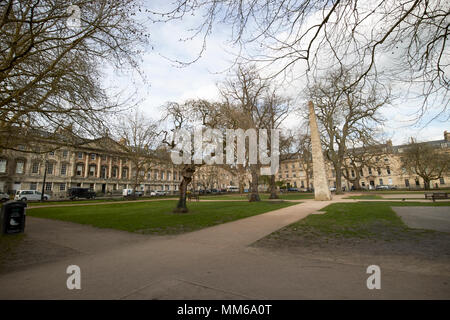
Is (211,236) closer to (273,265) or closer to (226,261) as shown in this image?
(226,261)

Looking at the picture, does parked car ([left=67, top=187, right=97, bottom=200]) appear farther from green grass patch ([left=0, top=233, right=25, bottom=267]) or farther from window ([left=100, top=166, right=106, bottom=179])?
green grass patch ([left=0, top=233, right=25, bottom=267])

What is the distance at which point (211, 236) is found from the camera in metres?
7.27

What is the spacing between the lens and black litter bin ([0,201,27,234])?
818 centimetres

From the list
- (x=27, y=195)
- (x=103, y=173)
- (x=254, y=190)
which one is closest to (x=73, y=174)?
(x=103, y=173)

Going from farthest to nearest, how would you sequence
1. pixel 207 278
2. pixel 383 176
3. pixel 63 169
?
pixel 383 176
pixel 63 169
pixel 207 278

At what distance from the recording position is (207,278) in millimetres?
3621

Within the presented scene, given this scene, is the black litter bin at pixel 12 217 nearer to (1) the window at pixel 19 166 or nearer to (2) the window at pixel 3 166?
(2) the window at pixel 3 166

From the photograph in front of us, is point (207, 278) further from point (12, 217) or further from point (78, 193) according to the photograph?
point (78, 193)

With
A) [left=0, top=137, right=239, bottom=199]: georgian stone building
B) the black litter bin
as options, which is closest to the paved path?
the black litter bin

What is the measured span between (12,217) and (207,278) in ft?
29.9

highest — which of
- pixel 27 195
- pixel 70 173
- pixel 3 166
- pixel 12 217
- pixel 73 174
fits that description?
pixel 3 166

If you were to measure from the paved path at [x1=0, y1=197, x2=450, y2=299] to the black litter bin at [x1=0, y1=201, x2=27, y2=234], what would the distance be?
17.2 feet

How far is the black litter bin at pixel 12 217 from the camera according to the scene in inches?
322
